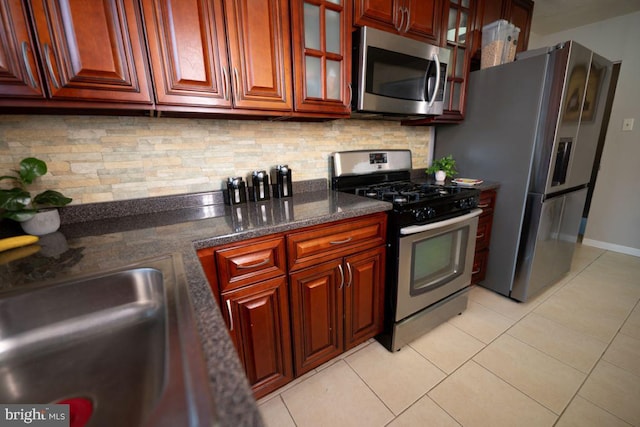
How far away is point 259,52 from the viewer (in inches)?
46.5

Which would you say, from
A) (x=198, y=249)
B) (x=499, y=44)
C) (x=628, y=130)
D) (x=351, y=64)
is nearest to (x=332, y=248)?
(x=198, y=249)

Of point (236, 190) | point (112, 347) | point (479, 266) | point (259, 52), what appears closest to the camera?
point (112, 347)

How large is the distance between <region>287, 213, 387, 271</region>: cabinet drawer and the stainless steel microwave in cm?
68

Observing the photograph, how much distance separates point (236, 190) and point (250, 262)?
52cm

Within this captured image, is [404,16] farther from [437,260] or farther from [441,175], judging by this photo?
[437,260]

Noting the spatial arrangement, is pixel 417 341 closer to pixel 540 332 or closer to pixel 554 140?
pixel 540 332

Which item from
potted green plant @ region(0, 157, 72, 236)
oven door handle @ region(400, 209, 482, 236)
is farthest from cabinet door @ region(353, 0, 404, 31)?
potted green plant @ region(0, 157, 72, 236)

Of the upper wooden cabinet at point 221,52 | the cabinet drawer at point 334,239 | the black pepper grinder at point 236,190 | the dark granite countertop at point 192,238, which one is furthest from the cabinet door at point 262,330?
the upper wooden cabinet at point 221,52

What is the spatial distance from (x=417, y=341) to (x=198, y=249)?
143 centimetres

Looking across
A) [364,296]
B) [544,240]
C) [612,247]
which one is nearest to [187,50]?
[364,296]

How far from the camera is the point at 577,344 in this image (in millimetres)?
1572

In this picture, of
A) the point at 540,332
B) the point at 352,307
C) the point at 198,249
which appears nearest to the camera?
the point at 198,249

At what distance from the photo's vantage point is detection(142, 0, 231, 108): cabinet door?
0.98m
